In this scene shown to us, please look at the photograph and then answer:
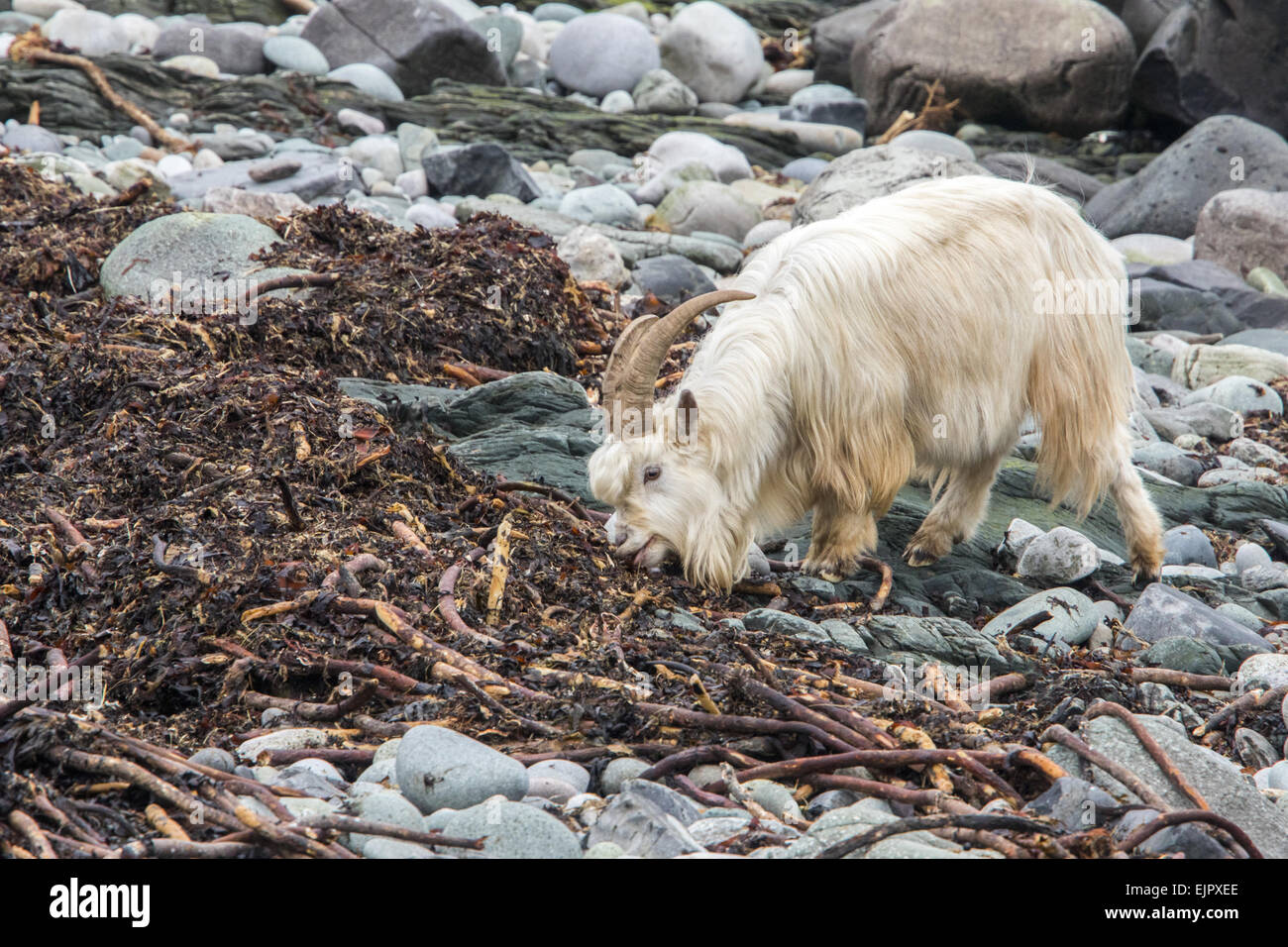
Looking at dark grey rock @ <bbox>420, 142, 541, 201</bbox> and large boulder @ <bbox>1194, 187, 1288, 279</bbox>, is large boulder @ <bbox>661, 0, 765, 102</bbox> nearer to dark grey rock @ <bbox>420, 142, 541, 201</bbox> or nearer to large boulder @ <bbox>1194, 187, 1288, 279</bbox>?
dark grey rock @ <bbox>420, 142, 541, 201</bbox>

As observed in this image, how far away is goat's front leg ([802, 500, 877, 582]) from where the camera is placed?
6.79 meters

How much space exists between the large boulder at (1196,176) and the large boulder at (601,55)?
9249 mm

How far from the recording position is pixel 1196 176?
18109mm

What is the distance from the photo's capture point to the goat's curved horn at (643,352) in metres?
6.11

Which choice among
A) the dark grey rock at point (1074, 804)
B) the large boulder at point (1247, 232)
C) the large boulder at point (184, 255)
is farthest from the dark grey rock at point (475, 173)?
the dark grey rock at point (1074, 804)

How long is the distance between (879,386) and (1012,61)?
1764 cm

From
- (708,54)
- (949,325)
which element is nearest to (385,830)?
(949,325)

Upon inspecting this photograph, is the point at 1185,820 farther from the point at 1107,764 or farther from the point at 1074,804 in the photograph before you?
the point at 1107,764

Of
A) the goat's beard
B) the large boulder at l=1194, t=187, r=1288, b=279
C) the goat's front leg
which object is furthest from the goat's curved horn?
the large boulder at l=1194, t=187, r=1288, b=279

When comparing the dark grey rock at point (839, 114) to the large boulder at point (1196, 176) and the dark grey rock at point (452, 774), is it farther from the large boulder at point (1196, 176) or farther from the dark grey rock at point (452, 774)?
the dark grey rock at point (452, 774)

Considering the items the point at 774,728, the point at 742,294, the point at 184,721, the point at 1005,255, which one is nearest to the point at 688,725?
the point at 774,728

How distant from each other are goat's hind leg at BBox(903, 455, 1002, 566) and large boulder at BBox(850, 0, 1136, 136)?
16630 mm

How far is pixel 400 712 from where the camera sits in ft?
15.4

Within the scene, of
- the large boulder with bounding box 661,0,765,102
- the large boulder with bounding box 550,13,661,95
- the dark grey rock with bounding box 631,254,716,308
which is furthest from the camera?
the large boulder with bounding box 661,0,765,102
